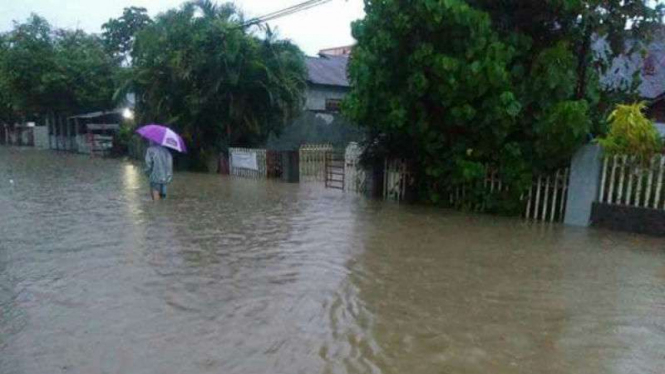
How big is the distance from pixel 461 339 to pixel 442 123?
7.12 m

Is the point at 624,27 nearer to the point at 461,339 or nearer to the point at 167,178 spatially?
the point at 461,339

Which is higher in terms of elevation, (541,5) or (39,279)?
(541,5)

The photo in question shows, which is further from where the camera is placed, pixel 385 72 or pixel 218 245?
pixel 385 72

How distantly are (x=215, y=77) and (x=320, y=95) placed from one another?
8.55m

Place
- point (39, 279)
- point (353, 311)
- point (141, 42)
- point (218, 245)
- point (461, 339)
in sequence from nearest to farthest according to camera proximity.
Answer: point (461, 339), point (353, 311), point (39, 279), point (218, 245), point (141, 42)

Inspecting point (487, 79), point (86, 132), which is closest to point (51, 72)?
point (86, 132)

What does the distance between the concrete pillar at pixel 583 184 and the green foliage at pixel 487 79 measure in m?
0.24

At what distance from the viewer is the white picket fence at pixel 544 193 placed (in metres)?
10.4

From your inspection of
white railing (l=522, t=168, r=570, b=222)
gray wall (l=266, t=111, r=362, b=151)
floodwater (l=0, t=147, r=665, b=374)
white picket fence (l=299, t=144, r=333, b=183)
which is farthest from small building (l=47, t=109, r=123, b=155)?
white railing (l=522, t=168, r=570, b=222)

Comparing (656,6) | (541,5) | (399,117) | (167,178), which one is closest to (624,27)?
(656,6)

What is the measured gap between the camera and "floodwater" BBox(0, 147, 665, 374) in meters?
4.29

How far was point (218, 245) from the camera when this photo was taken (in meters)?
8.25

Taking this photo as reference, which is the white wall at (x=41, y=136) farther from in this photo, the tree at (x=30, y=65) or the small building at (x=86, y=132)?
the tree at (x=30, y=65)

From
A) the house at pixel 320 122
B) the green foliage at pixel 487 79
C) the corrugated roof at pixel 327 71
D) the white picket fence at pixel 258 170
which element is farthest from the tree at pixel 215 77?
the green foliage at pixel 487 79
